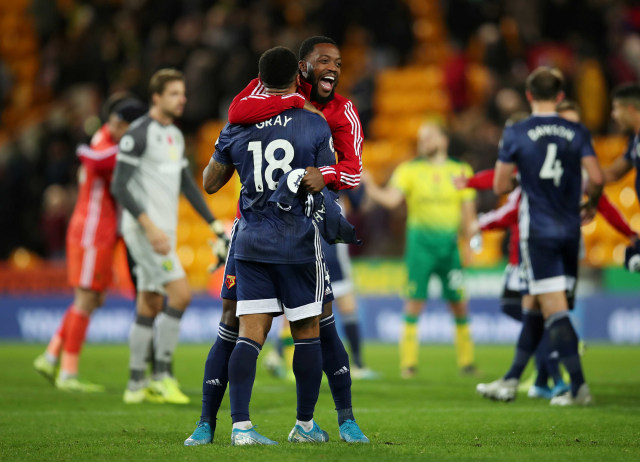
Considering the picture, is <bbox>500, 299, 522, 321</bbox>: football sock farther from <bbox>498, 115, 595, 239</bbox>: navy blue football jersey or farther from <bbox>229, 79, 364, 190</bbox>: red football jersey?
<bbox>229, 79, 364, 190</bbox>: red football jersey

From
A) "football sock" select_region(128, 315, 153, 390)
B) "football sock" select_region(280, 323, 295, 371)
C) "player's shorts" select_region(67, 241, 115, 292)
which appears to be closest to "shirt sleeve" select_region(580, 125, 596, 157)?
"football sock" select_region(128, 315, 153, 390)

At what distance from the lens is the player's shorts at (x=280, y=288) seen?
17.2ft

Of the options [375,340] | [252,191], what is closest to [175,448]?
[252,191]

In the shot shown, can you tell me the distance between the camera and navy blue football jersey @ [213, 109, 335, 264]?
5195 mm

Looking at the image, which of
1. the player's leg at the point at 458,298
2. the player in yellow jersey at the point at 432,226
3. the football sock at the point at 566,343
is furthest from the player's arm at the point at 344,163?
the player's leg at the point at 458,298

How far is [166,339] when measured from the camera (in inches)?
316

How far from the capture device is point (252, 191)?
17.3 ft

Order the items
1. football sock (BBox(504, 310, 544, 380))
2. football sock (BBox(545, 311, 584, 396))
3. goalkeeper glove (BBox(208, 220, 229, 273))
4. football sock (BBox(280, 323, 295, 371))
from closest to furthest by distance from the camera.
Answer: football sock (BBox(545, 311, 584, 396))
goalkeeper glove (BBox(208, 220, 229, 273))
football sock (BBox(504, 310, 544, 380))
football sock (BBox(280, 323, 295, 371))

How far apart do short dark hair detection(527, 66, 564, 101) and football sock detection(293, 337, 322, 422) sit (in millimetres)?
3137

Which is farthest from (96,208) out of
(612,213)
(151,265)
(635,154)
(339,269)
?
(635,154)

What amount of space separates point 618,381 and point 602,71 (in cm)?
718

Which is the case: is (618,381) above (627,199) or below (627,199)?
below

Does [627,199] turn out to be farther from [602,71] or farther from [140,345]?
[140,345]

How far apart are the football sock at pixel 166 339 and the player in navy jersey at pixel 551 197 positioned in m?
2.82
